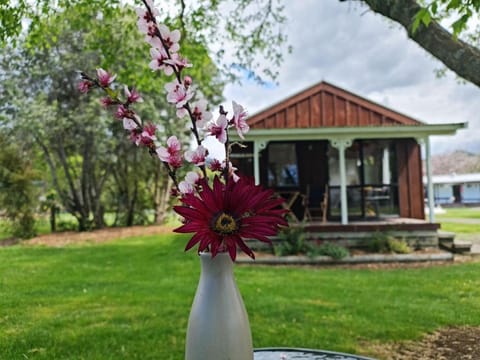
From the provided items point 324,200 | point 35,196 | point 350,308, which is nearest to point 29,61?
point 35,196

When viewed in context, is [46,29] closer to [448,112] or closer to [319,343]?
[319,343]

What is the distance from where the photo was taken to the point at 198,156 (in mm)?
1272

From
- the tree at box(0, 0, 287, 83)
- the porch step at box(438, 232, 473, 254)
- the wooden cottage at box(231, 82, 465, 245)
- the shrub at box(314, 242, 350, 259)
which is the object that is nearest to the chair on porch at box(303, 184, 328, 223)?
the wooden cottage at box(231, 82, 465, 245)

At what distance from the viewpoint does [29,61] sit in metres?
12.4

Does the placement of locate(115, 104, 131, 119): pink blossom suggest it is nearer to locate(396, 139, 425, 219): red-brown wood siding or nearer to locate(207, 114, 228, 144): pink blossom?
locate(207, 114, 228, 144): pink blossom

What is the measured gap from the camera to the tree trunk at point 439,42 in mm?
2768

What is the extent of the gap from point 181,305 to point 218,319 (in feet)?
11.9

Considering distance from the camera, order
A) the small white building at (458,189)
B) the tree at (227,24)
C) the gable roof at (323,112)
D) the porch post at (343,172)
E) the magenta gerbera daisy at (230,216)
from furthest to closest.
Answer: the small white building at (458,189)
the gable roof at (323,112)
the porch post at (343,172)
the tree at (227,24)
the magenta gerbera daisy at (230,216)

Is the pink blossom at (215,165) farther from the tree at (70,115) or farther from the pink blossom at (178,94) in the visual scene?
the tree at (70,115)

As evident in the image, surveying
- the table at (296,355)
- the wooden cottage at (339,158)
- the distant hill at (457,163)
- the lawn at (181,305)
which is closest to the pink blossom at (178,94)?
the table at (296,355)

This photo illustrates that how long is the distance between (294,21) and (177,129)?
6.83 m

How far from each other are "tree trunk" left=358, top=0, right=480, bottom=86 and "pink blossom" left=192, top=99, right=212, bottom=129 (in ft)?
6.62

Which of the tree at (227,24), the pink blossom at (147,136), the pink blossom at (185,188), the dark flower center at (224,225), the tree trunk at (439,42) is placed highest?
the tree at (227,24)

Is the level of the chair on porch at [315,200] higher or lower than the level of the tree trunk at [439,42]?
lower
